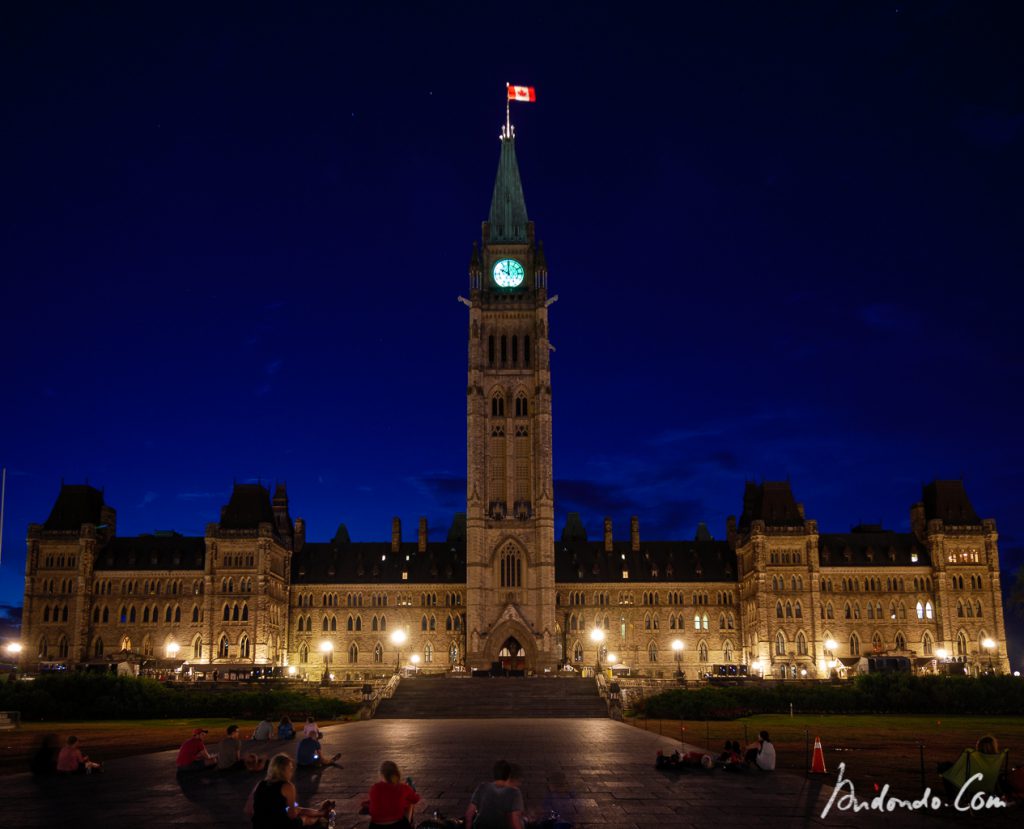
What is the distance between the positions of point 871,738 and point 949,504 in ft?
240

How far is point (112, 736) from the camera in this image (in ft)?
142

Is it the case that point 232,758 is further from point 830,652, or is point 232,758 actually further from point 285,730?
point 830,652

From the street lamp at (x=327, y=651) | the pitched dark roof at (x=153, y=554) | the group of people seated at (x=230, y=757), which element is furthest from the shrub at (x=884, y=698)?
the pitched dark roof at (x=153, y=554)

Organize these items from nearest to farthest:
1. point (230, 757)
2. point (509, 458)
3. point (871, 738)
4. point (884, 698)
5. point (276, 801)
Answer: point (276, 801)
point (230, 757)
point (871, 738)
point (884, 698)
point (509, 458)

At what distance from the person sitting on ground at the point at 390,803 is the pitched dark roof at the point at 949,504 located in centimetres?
10106

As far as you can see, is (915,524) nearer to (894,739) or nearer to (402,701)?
(402,701)

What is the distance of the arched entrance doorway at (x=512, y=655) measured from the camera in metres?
102

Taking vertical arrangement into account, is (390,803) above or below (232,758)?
above

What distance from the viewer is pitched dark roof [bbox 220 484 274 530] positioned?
106 metres

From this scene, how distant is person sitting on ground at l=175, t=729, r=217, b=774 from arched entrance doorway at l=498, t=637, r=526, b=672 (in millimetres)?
73756

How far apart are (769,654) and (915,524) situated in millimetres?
22757

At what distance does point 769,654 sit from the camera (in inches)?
4008

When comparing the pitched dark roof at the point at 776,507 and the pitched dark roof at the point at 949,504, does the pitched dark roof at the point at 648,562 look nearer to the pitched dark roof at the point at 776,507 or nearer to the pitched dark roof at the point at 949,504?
the pitched dark roof at the point at 776,507

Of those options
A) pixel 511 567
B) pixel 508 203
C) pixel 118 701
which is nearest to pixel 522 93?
pixel 508 203
